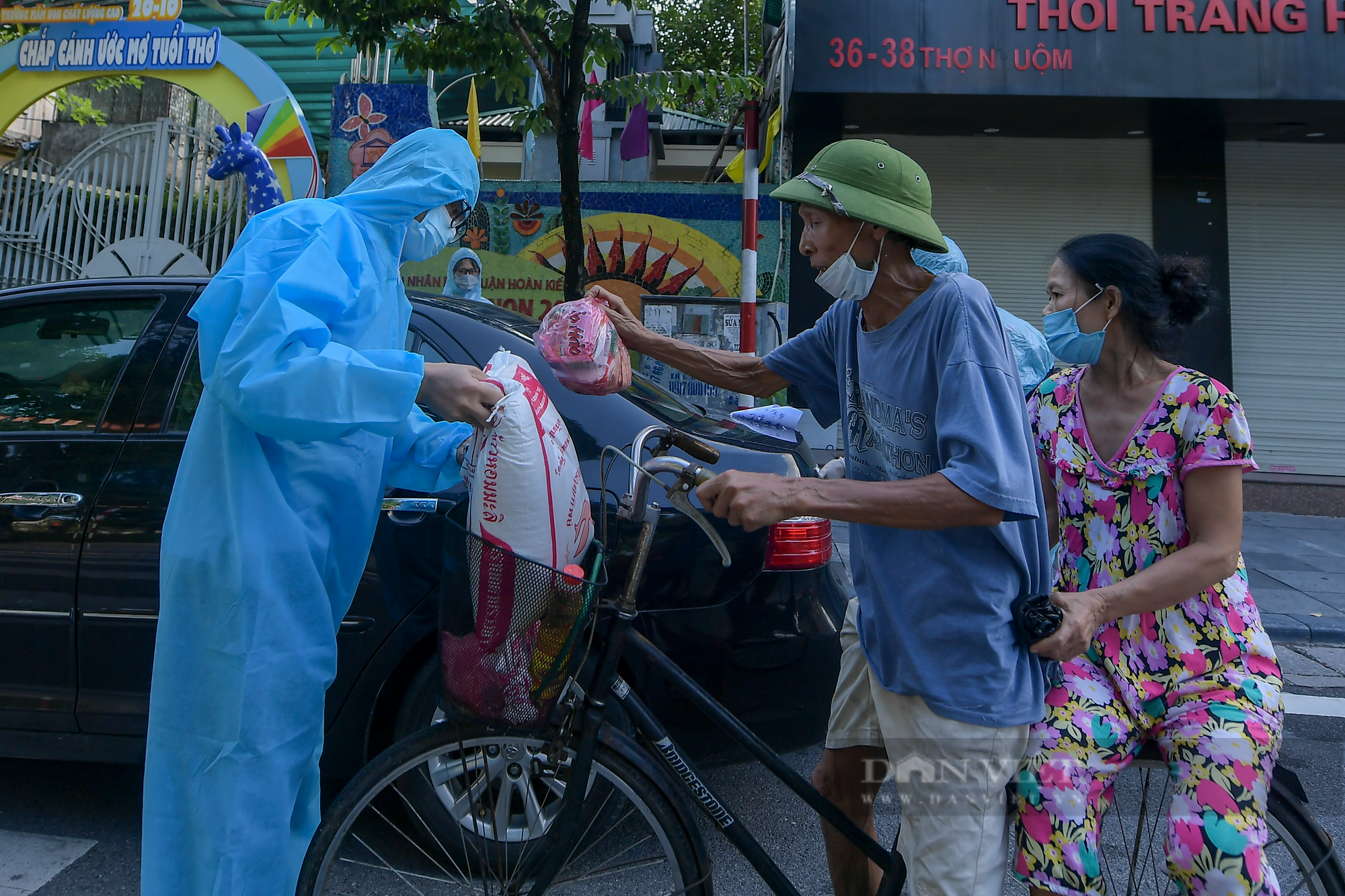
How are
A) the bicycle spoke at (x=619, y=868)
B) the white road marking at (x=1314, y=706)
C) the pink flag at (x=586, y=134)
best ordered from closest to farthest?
the bicycle spoke at (x=619, y=868)
the white road marking at (x=1314, y=706)
the pink flag at (x=586, y=134)

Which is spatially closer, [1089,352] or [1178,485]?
[1178,485]

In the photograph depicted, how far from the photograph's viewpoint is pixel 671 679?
1.81 meters

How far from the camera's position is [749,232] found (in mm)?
7152

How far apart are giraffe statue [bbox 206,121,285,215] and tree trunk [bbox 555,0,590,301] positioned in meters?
2.65

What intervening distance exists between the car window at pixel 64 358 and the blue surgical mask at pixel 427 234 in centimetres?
117

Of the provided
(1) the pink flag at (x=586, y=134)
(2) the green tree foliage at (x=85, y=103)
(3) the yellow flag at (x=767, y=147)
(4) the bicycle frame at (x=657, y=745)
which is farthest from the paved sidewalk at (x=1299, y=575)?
(2) the green tree foliage at (x=85, y=103)

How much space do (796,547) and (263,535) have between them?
1400 millimetres

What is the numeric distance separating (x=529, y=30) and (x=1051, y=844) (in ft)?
19.2

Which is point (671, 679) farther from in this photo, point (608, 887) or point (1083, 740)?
point (608, 887)

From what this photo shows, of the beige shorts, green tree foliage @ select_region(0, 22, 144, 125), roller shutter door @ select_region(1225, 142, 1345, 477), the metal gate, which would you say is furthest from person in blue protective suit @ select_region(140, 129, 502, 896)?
green tree foliage @ select_region(0, 22, 144, 125)

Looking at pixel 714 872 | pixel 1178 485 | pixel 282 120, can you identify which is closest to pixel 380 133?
pixel 282 120

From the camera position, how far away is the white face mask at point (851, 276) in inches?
68.1

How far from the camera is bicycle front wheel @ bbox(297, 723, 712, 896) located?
1776mm

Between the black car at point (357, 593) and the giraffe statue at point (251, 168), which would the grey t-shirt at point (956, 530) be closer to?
the black car at point (357, 593)
